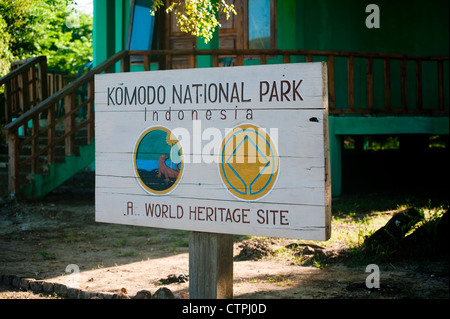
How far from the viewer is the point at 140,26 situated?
11.7 m

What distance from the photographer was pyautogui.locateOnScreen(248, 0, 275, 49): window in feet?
37.6

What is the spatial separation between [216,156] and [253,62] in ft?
26.9

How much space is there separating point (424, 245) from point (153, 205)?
10.5 feet

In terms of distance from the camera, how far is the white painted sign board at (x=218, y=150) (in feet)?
10.6

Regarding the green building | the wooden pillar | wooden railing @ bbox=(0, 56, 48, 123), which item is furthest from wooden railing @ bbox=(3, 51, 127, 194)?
the wooden pillar

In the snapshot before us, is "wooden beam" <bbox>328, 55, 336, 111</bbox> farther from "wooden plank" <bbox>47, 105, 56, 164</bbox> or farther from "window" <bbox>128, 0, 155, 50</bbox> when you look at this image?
"wooden plank" <bbox>47, 105, 56, 164</bbox>

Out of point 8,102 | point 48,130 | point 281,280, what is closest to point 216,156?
point 281,280

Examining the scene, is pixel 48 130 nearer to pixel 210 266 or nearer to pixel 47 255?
pixel 47 255

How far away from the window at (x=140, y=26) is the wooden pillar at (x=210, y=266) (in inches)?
333

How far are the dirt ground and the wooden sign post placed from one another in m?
1.05

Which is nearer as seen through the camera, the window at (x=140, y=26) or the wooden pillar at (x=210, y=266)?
the wooden pillar at (x=210, y=266)

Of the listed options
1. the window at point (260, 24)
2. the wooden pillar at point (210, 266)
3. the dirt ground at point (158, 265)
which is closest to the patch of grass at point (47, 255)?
the dirt ground at point (158, 265)

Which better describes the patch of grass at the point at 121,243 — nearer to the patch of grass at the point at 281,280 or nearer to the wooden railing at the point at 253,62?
the patch of grass at the point at 281,280
